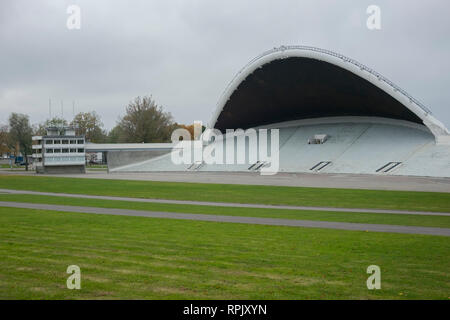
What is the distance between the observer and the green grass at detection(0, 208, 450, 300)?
7723mm

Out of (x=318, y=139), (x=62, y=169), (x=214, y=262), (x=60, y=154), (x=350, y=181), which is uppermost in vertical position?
(x=318, y=139)

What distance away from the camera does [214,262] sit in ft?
32.4

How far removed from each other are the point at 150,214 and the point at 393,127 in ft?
161

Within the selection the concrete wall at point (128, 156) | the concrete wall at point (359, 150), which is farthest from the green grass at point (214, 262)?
the concrete wall at point (128, 156)

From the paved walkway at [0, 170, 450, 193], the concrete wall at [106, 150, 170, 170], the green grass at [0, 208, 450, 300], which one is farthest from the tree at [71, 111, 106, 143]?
the green grass at [0, 208, 450, 300]

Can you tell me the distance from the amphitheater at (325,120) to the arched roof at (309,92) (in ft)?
0.37

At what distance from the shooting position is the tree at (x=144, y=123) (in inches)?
4414

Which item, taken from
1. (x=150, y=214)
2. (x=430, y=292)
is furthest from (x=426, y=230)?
(x=150, y=214)

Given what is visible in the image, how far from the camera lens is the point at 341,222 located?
1723 centimetres

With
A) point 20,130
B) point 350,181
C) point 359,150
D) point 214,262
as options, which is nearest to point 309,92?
point 359,150

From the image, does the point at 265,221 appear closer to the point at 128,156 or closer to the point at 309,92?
the point at 309,92

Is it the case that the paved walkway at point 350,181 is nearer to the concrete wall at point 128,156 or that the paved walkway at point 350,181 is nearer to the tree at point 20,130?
the concrete wall at point 128,156

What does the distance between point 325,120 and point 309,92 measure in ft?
32.8
